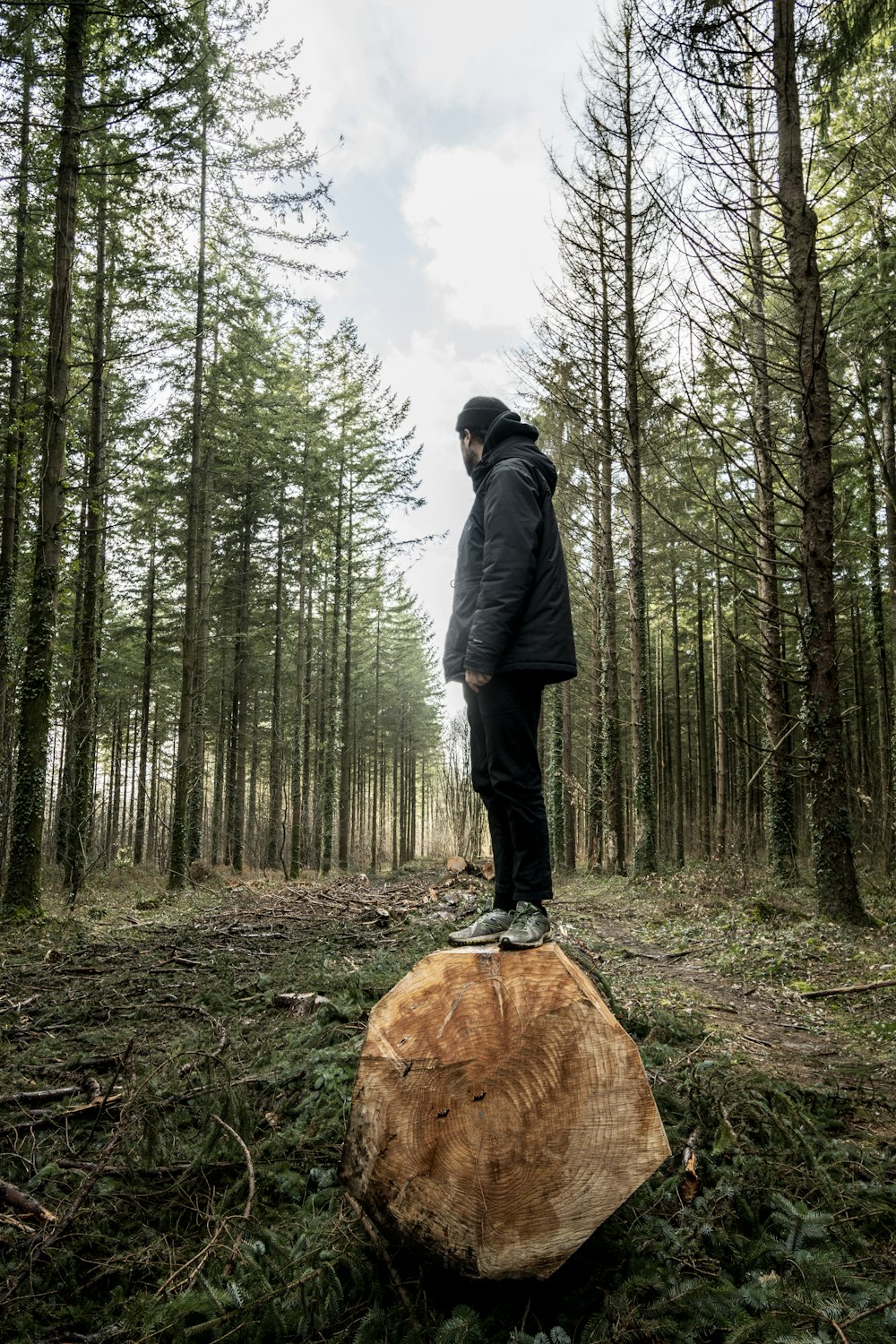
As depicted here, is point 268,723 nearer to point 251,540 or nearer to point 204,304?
point 251,540

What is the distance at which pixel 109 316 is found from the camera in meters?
14.6

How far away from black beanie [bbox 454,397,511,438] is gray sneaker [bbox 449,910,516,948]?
2.66 m

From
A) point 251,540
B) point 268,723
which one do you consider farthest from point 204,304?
point 268,723

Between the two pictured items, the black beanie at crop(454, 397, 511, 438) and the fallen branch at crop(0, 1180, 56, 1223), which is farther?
the black beanie at crop(454, 397, 511, 438)

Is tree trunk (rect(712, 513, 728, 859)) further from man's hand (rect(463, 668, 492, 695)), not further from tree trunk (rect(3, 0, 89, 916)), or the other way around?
man's hand (rect(463, 668, 492, 695))

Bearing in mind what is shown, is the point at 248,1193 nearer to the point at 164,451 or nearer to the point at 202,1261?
the point at 202,1261

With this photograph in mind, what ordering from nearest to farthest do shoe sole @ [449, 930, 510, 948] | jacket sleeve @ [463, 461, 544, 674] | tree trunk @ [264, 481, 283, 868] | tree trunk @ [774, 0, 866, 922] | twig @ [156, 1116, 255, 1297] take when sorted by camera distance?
twig @ [156, 1116, 255, 1297] < shoe sole @ [449, 930, 510, 948] < jacket sleeve @ [463, 461, 544, 674] < tree trunk @ [774, 0, 866, 922] < tree trunk @ [264, 481, 283, 868]

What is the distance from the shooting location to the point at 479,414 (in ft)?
13.3

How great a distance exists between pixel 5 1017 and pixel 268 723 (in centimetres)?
2562

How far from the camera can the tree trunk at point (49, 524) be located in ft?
27.9

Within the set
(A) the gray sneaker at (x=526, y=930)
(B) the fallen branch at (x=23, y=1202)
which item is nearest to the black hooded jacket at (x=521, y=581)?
(A) the gray sneaker at (x=526, y=930)

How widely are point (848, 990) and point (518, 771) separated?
146 inches

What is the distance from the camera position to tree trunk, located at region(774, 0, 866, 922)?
23.5 ft

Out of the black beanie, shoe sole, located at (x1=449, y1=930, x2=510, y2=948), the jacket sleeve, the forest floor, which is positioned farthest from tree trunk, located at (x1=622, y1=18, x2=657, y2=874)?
shoe sole, located at (x1=449, y1=930, x2=510, y2=948)
